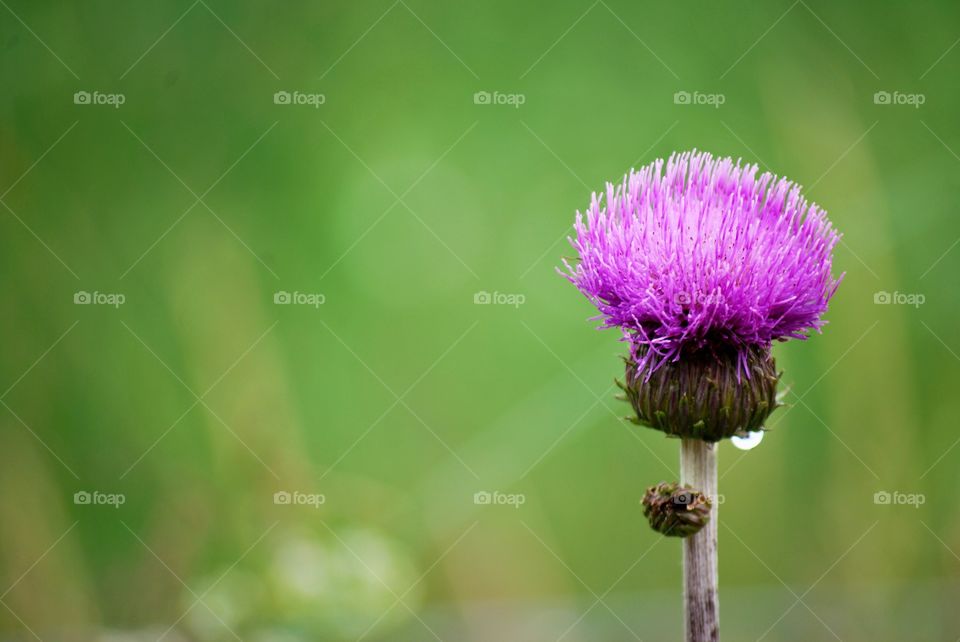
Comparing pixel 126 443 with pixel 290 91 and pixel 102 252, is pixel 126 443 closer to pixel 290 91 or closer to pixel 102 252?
pixel 102 252
